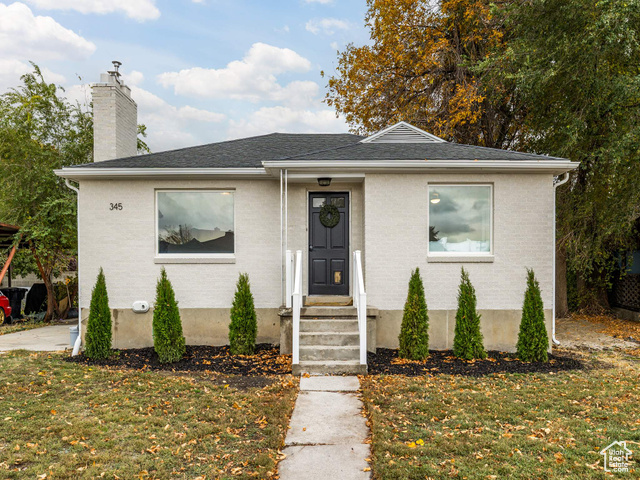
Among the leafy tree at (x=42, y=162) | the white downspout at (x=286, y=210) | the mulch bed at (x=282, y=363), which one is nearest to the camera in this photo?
the mulch bed at (x=282, y=363)

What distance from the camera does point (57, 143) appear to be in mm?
12578

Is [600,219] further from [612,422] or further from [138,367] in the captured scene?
[138,367]

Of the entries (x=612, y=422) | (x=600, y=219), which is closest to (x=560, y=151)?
(x=600, y=219)

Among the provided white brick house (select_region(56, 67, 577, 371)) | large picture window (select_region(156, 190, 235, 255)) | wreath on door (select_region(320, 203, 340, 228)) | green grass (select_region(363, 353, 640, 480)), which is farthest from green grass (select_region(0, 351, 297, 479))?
wreath on door (select_region(320, 203, 340, 228))

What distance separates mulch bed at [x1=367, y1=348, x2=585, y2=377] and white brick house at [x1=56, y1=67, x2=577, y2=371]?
338mm

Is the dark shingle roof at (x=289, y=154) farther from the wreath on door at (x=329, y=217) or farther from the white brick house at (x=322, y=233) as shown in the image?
the wreath on door at (x=329, y=217)

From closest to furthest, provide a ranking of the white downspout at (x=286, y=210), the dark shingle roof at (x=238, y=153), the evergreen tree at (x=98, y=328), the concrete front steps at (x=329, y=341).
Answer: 1. the concrete front steps at (x=329, y=341)
2. the evergreen tree at (x=98, y=328)
3. the white downspout at (x=286, y=210)
4. the dark shingle roof at (x=238, y=153)

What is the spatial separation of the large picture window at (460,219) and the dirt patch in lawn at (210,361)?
11.0 ft

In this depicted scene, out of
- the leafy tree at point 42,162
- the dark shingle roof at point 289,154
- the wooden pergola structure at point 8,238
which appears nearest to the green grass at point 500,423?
the dark shingle roof at point 289,154

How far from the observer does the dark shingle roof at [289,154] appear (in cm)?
711

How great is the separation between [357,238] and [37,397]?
5452 millimetres

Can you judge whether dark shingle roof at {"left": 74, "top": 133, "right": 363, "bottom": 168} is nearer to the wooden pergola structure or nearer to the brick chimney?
the brick chimney

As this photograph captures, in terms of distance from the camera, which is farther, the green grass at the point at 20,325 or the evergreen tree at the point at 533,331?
the green grass at the point at 20,325

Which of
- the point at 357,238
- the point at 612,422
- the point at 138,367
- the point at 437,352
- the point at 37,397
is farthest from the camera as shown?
the point at 357,238
